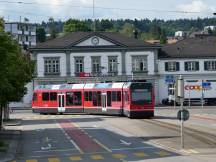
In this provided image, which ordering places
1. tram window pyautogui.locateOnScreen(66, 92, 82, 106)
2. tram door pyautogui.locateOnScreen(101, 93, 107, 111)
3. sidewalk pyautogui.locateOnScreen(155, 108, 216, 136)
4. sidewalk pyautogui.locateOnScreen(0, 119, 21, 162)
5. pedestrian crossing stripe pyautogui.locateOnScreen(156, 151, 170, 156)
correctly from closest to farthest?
pedestrian crossing stripe pyautogui.locateOnScreen(156, 151, 170, 156), sidewalk pyautogui.locateOnScreen(0, 119, 21, 162), sidewalk pyautogui.locateOnScreen(155, 108, 216, 136), tram door pyautogui.locateOnScreen(101, 93, 107, 111), tram window pyautogui.locateOnScreen(66, 92, 82, 106)

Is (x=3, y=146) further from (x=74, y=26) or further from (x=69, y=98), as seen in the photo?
(x=74, y=26)

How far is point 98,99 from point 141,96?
1001cm

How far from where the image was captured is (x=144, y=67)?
4198 inches

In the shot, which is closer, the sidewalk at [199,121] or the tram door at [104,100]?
the sidewalk at [199,121]

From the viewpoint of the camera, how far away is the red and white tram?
57719mm

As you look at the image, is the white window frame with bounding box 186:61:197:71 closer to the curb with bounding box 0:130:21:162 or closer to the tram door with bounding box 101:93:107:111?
the tram door with bounding box 101:93:107:111

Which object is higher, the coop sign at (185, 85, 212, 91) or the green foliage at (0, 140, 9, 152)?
the coop sign at (185, 85, 212, 91)

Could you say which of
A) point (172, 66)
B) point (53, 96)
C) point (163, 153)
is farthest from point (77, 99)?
point (163, 153)

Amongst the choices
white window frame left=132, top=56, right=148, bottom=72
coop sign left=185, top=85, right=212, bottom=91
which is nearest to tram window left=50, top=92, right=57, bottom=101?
coop sign left=185, top=85, right=212, bottom=91

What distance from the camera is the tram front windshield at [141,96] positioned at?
188ft

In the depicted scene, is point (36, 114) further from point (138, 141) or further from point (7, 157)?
point (7, 157)

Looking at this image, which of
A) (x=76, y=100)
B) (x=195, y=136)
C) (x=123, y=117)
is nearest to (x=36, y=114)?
(x=76, y=100)

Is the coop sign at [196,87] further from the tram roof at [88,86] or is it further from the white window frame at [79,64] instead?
the tram roof at [88,86]

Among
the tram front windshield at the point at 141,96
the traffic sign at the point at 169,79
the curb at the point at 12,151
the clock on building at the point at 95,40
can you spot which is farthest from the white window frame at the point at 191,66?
the curb at the point at 12,151
